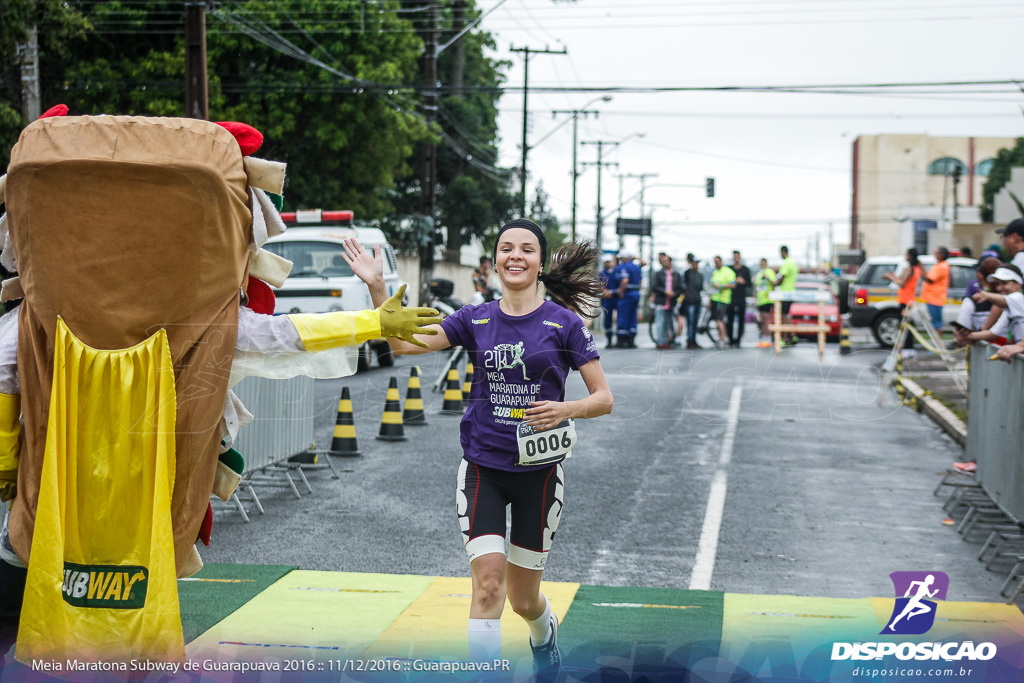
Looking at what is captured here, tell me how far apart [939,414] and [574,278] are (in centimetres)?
1037

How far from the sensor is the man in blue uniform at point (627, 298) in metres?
23.2

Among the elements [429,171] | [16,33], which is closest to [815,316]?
[429,171]

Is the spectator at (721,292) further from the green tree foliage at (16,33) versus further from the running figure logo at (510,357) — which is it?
the running figure logo at (510,357)

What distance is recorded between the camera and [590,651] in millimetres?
5203

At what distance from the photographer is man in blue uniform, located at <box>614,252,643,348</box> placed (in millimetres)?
23172

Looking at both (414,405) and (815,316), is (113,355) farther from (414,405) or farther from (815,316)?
(815,316)

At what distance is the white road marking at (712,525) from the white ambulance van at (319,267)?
24.1ft

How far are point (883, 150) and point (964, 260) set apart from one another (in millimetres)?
69385

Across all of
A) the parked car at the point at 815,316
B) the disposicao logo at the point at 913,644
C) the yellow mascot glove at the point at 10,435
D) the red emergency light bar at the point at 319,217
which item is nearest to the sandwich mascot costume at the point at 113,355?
the yellow mascot glove at the point at 10,435

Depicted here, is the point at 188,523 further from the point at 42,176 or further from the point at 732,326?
the point at 732,326

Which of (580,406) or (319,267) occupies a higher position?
(319,267)

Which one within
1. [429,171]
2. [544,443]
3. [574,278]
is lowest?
[544,443]

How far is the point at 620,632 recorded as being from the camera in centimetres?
555

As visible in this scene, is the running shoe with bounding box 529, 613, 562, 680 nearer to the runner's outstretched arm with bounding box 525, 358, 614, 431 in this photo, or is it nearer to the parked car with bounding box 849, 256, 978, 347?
the runner's outstretched arm with bounding box 525, 358, 614, 431
